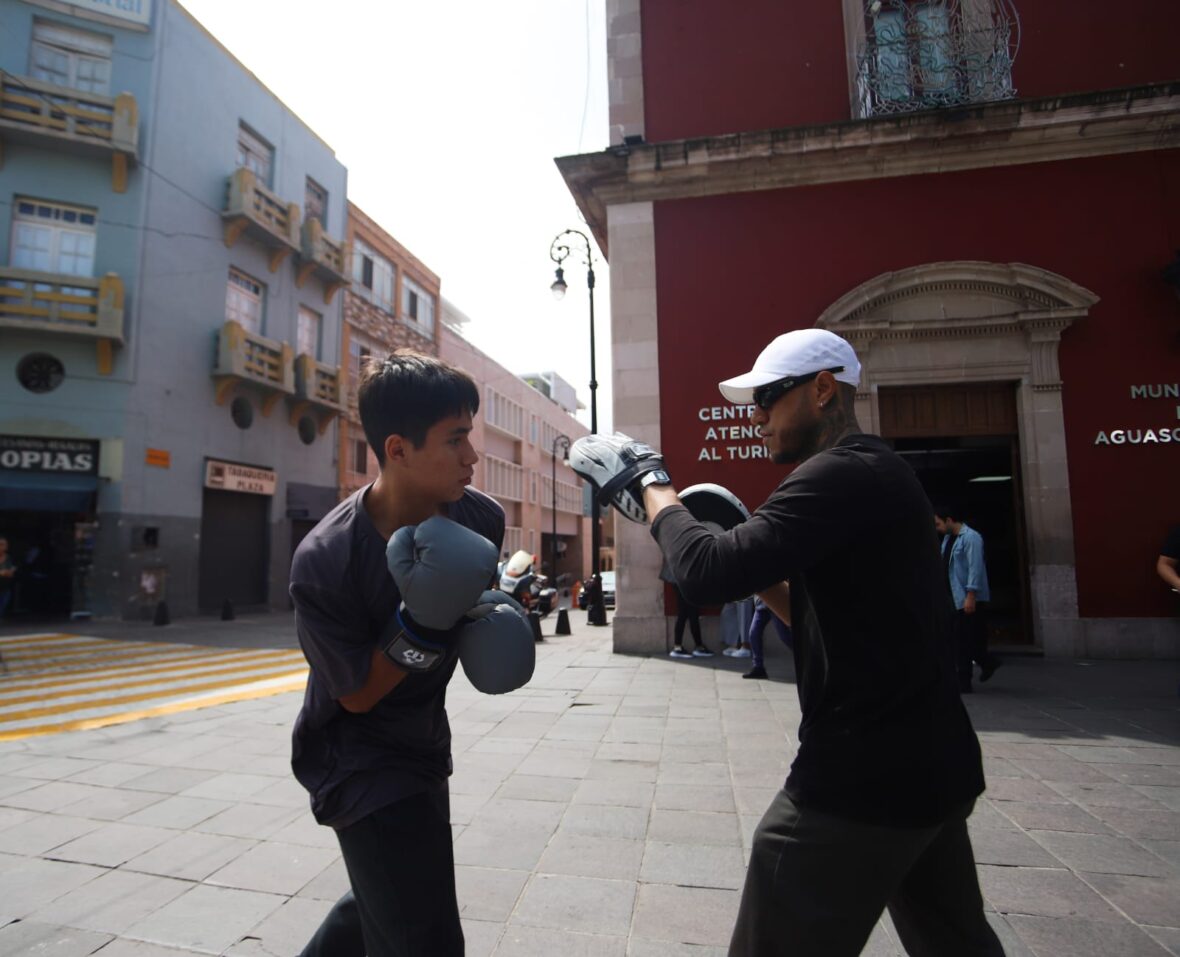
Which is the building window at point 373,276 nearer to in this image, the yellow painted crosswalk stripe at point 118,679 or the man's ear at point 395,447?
the yellow painted crosswalk stripe at point 118,679

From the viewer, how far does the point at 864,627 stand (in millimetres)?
1565

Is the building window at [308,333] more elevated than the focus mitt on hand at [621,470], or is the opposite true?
the building window at [308,333]

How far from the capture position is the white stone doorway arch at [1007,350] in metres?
9.30

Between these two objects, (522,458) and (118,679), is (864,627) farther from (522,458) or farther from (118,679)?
(522,458)

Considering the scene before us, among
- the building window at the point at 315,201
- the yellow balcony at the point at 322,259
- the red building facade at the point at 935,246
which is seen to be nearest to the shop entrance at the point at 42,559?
the yellow balcony at the point at 322,259

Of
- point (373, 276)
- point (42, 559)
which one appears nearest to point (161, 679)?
point (42, 559)

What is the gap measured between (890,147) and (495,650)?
10.7 m

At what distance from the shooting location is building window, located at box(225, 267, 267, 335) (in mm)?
19141

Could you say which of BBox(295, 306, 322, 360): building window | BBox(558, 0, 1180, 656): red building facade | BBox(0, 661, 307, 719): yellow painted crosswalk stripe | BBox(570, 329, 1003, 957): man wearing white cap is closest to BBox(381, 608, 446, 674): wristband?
BBox(570, 329, 1003, 957): man wearing white cap

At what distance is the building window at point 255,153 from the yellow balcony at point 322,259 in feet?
5.56

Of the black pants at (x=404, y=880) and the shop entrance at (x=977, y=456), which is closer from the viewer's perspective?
the black pants at (x=404, y=880)

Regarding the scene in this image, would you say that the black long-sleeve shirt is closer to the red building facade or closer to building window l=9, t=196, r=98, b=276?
the red building facade

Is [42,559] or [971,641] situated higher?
[42,559]

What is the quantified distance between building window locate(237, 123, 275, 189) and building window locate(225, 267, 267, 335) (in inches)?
110
